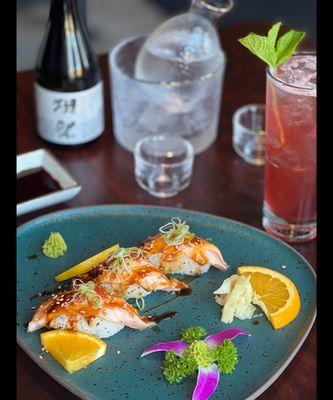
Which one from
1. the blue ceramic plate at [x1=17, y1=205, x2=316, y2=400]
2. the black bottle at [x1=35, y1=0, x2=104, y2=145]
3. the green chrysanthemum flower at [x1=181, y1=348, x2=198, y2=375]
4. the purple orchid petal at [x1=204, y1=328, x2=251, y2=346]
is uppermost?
the black bottle at [x1=35, y1=0, x2=104, y2=145]

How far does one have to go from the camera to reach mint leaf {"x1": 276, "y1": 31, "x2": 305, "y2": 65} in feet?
4.59

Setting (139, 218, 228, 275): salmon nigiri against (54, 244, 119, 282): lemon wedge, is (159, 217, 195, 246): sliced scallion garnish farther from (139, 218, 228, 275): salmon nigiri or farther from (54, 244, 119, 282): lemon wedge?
(54, 244, 119, 282): lemon wedge

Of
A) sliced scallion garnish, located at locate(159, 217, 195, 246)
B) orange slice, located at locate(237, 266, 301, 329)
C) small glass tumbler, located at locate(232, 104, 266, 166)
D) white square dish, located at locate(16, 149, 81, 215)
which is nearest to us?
orange slice, located at locate(237, 266, 301, 329)

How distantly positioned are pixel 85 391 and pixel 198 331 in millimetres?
227

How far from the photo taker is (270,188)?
162 centimetres

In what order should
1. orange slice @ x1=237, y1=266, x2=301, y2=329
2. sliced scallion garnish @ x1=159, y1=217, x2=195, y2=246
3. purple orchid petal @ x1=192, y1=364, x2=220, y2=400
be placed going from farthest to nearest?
sliced scallion garnish @ x1=159, y1=217, x2=195, y2=246 < orange slice @ x1=237, y1=266, x2=301, y2=329 < purple orchid petal @ x1=192, y1=364, x2=220, y2=400

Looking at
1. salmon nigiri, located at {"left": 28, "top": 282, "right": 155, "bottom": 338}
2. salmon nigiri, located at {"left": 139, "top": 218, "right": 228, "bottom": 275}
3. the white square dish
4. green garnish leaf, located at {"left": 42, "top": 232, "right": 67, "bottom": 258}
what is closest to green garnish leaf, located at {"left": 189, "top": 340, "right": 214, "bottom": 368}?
salmon nigiri, located at {"left": 28, "top": 282, "right": 155, "bottom": 338}

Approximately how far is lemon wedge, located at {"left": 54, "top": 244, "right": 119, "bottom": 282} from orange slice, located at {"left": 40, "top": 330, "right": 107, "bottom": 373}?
18 cm

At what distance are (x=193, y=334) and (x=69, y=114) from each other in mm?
727

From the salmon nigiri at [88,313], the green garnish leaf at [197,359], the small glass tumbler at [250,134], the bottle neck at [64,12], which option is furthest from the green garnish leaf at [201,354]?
the bottle neck at [64,12]

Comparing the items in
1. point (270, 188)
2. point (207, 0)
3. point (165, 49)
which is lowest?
point (270, 188)

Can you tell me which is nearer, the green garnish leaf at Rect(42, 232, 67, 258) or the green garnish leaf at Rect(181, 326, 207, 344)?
the green garnish leaf at Rect(181, 326, 207, 344)

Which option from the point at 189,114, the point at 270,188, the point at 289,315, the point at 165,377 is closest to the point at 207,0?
the point at 189,114
